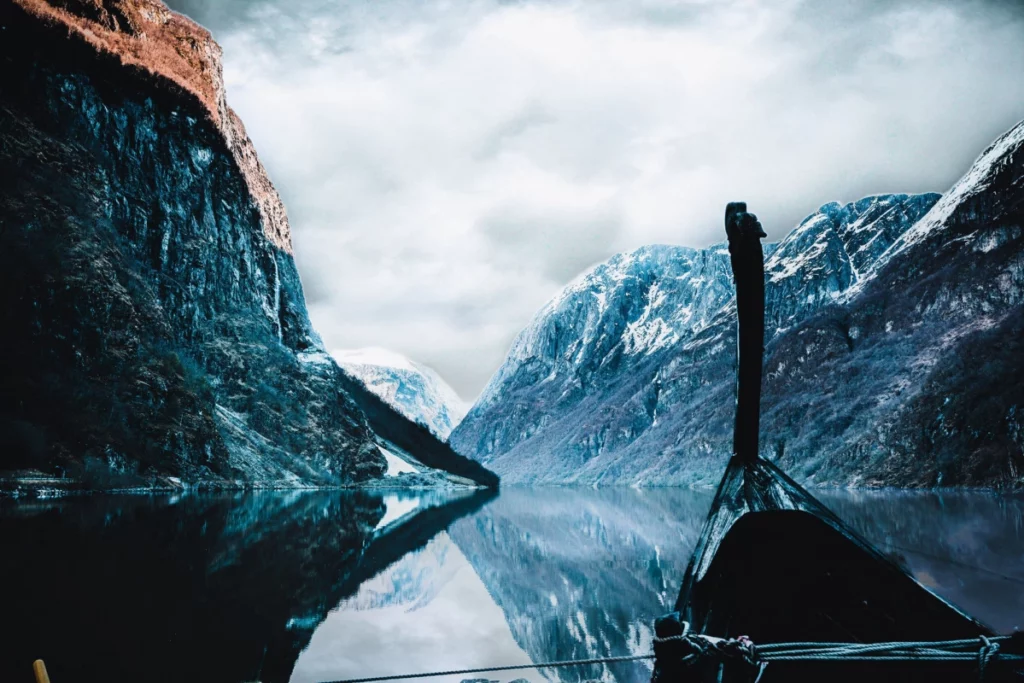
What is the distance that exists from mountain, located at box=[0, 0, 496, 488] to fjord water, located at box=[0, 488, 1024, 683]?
149 feet

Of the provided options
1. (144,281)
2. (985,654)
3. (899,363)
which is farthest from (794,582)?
(899,363)

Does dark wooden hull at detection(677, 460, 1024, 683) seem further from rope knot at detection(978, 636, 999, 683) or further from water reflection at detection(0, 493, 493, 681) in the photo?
water reflection at detection(0, 493, 493, 681)

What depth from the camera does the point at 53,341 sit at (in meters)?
71.8

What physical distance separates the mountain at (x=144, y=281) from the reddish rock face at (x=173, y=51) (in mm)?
392

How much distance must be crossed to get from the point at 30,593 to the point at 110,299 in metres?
78.8

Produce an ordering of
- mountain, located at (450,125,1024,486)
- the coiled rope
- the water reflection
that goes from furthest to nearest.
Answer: mountain, located at (450,125,1024,486) < the water reflection < the coiled rope

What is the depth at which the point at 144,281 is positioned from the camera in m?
91.1

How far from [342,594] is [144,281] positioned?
89123 millimetres

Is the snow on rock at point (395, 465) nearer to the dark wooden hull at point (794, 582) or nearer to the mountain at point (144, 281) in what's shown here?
the mountain at point (144, 281)

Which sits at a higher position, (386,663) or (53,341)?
(53,341)

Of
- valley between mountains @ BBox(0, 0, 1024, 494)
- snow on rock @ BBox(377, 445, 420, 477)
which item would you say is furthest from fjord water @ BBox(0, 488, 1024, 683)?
snow on rock @ BBox(377, 445, 420, 477)

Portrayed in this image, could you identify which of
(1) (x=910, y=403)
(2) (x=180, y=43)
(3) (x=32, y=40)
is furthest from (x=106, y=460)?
(1) (x=910, y=403)

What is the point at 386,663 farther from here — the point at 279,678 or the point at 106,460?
the point at 106,460

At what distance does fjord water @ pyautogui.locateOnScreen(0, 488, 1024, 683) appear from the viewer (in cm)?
1042
